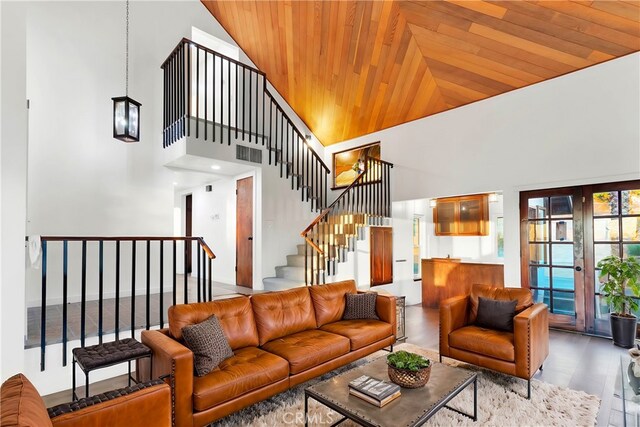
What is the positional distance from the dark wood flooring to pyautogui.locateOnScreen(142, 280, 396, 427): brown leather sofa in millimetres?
A: 1030

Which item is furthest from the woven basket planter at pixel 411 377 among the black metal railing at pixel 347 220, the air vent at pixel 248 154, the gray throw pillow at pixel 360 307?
the air vent at pixel 248 154

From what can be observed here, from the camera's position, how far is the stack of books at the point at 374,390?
2094 mm

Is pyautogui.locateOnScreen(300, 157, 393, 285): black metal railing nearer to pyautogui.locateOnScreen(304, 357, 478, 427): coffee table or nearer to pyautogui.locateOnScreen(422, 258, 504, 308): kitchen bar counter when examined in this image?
pyautogui.locateOnScreen(422, 258, 504, 308): kitchen bar counter

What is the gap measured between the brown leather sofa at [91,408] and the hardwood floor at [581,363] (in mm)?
3117

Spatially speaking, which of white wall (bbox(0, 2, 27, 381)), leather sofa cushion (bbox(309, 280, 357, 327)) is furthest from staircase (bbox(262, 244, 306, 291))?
white wall (bbox(0, 2, 27, 381))

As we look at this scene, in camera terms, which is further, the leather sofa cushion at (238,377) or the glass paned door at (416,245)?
the glass paned door at (416,245)

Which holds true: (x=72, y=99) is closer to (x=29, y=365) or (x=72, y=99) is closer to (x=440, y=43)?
(x=29, y=365)

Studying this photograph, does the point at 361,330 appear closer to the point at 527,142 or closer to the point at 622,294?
the point at 622,294

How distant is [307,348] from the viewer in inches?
117

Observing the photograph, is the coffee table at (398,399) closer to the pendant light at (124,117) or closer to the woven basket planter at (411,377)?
the woven basket planter at (411,377)

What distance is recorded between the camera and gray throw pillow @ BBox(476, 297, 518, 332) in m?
3.39

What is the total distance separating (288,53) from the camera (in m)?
6.53

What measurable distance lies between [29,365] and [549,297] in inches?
246

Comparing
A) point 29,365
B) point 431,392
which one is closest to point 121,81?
point 29,365
